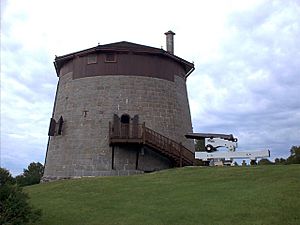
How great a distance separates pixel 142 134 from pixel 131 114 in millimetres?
2374

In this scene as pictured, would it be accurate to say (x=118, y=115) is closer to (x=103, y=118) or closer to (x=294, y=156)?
(x=103, y=118)

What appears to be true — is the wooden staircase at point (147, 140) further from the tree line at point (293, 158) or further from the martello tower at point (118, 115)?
the tree line at point (293, 158)

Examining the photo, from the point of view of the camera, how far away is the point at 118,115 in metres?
25.1

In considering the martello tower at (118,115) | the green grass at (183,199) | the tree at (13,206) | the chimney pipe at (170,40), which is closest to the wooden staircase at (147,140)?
the martello tower at (118,115)

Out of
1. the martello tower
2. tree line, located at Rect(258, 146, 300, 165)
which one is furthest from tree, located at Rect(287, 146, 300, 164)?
the martello tower

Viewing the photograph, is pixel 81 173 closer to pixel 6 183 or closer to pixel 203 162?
pixel 203 162

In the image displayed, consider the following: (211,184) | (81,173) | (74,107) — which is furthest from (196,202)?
(74,107)

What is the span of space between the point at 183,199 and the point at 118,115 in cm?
1241

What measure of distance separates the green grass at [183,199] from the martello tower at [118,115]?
224 inches

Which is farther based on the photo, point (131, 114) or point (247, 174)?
point (131, 114)

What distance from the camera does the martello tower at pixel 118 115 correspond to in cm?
2441

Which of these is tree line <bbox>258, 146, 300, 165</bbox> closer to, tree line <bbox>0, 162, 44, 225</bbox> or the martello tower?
the martello tower

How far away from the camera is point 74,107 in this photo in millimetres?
26266

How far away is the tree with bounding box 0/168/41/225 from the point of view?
409 inches
